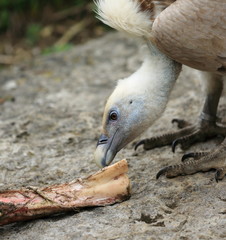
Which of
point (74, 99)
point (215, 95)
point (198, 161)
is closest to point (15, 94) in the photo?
point (74, 99)

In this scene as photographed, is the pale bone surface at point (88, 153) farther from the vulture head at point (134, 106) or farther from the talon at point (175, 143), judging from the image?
the vulture head at point (134, 106)

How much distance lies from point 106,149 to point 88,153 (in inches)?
24.1

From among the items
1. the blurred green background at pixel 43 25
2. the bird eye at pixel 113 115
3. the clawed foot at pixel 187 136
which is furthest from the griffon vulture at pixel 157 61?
the blurred green background at pixel 43 25

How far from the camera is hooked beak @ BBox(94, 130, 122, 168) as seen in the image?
3344mm

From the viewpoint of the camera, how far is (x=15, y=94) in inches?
217

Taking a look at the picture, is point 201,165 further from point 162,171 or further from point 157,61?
point 157,61

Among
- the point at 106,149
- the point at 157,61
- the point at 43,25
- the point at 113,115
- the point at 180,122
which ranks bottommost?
the point at 43,25

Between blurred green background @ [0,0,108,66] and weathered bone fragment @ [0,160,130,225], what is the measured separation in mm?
5292

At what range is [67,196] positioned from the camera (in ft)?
10.1

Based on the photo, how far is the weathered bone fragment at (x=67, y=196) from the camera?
295 cm

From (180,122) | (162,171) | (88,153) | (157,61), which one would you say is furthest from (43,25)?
(162,171)

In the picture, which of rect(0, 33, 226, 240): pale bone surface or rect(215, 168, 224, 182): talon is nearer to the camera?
rect(0, 33, 226, 240): pale bone surface

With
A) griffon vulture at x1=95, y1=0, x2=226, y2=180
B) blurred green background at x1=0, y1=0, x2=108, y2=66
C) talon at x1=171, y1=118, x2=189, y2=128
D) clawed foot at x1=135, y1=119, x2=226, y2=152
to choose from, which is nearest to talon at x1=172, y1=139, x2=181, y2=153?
clawed foot at x1=135, y1=119, x2=226, y2=152

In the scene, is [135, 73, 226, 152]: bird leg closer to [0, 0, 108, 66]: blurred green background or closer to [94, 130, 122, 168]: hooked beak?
[94, 130, 122, 168]: hooked beak
